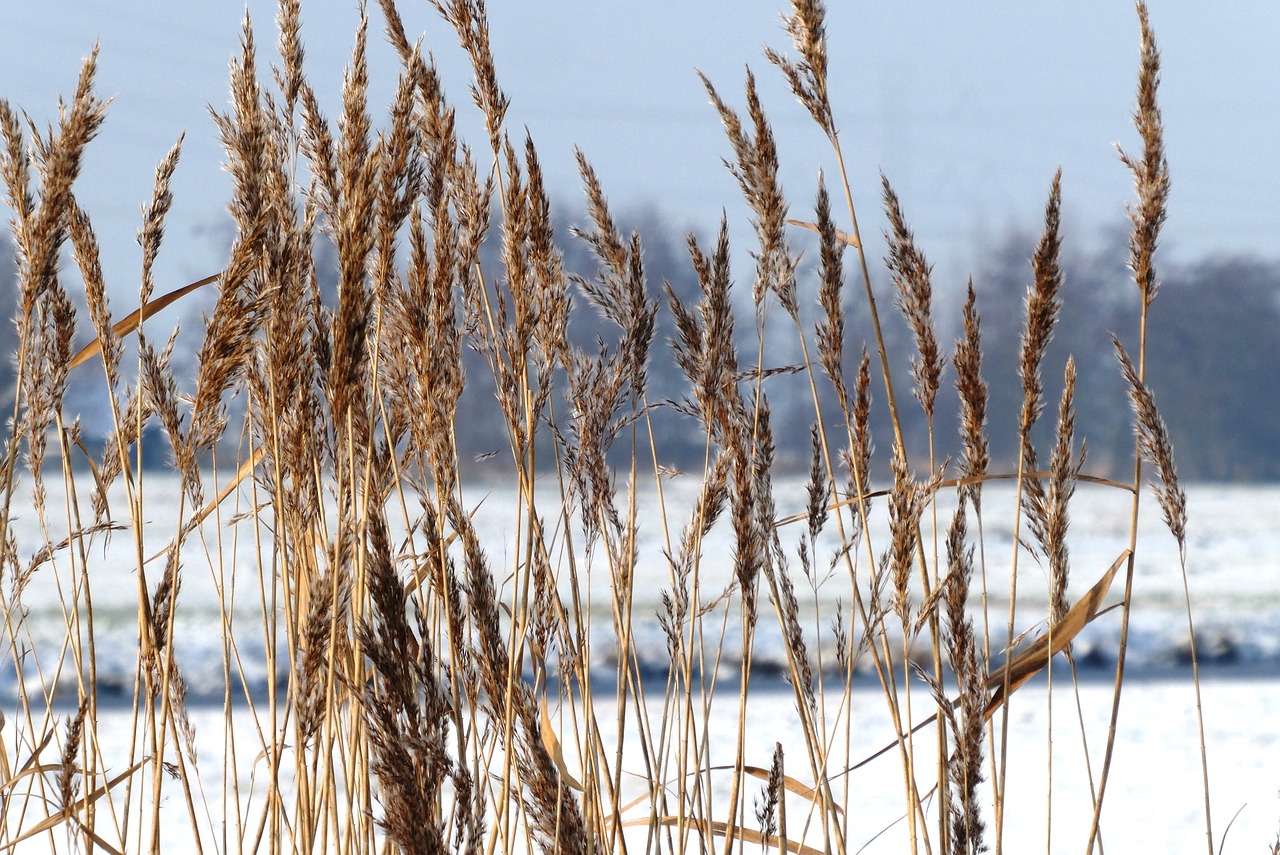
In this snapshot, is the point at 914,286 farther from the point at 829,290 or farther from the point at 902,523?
the point at 902,523

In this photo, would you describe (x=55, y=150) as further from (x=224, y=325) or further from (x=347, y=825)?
(x=347, y=825)

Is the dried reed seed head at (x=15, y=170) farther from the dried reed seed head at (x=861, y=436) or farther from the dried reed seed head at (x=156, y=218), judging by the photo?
the dried reed seed head at (x=861, y=436)

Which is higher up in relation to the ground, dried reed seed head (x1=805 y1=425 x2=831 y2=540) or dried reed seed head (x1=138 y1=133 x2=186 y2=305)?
dried reed seed head (x1=138 y1=133 x2=186 y2=305)

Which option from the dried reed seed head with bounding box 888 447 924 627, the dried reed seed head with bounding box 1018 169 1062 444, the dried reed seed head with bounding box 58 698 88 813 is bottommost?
the dried reed seed head with bounding box 58 698 88 813

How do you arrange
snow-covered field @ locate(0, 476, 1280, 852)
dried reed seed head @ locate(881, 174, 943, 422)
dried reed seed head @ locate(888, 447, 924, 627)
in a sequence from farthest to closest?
snow-covered field @ locate(0, 476, 1280, 852), dried reed seed head @ locate(881, 174, 943, 422), dried reed seed head @ locate(888, 447, 924, 627)

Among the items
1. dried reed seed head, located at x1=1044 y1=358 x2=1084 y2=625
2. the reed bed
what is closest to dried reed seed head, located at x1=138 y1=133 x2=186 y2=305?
the reed bed

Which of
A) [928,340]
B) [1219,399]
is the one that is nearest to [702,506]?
[928,340]

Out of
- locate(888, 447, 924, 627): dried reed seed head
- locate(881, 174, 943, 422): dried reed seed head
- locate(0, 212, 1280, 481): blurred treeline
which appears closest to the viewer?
locate(888, 447, 924, 627): dried reed seed head

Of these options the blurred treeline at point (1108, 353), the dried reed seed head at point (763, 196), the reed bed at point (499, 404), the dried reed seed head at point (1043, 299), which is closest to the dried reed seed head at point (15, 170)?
the reed bed at point (499, 404)

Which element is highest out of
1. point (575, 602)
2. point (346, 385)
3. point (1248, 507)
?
point (346, 385)

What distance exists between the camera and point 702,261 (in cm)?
97

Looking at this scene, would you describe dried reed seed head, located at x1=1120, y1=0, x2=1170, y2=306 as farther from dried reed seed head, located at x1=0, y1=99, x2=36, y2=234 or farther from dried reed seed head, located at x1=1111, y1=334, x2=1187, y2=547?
dried reed seed head, located at x1=0, y1=99, x2=36, y2=234

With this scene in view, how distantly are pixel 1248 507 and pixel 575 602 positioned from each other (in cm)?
1176

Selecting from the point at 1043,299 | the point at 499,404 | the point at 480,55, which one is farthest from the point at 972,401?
the point at 480,55
